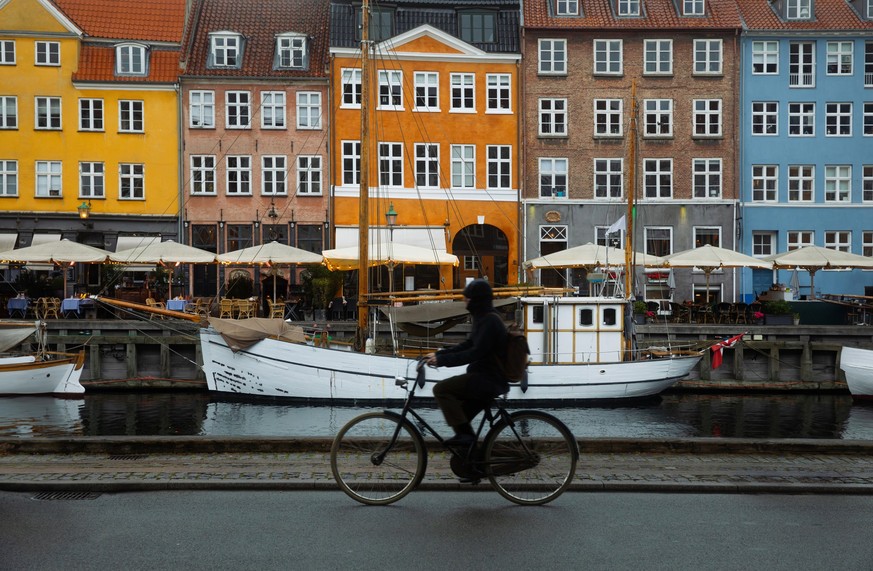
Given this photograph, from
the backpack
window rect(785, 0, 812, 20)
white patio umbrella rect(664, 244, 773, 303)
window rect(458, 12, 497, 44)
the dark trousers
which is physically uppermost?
window rect(785, 0, 812, 20)

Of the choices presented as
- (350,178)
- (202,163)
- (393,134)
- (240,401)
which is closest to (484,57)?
(393,134)

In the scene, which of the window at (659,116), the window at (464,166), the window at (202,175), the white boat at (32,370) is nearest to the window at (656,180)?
the window at (659,116)

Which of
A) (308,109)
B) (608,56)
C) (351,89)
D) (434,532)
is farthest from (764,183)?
(434,532)

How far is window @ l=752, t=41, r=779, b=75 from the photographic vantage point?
1640 inches

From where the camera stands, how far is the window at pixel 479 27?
4112 cm

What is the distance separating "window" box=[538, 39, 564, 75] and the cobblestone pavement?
107 ft

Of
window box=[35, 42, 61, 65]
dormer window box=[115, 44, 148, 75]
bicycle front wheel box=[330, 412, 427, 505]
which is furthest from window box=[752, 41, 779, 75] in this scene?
bicycle front wheel box=[330, 412, 427, 505]

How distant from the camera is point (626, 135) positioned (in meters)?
41.2

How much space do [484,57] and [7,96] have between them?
19.8 meters

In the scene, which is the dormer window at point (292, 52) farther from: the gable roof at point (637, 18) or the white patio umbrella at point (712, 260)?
the white patio umbrella at point (712, 260)

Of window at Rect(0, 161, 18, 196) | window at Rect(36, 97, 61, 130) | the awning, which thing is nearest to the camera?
A: the awning

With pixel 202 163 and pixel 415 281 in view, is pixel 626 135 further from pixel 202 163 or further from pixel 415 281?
pixel 202 163

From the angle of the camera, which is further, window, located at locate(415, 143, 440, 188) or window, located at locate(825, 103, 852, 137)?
window, located at locate(825, 103, 852, 137)

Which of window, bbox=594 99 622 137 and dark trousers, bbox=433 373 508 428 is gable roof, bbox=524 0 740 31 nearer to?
window, bbox=594 99 622 137
